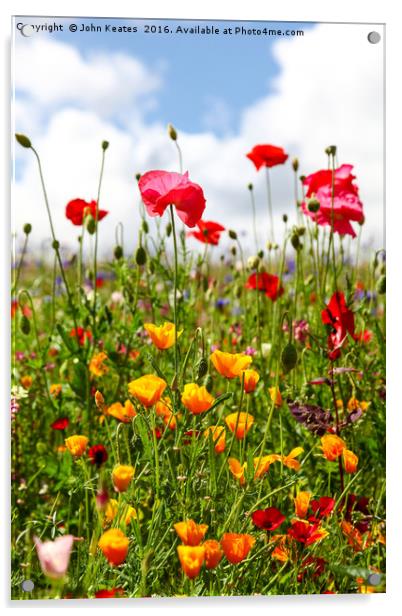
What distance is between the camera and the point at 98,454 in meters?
1.43

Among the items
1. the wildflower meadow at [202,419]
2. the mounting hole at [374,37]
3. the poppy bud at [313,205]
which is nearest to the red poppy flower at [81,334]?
the wildflower meadow at [202,419]

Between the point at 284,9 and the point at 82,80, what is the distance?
0.39m

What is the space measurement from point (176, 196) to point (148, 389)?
32 cm

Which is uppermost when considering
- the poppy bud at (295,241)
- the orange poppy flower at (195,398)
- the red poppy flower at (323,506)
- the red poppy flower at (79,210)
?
the red poppy flower at (79,210)

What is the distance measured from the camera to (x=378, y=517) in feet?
4.72

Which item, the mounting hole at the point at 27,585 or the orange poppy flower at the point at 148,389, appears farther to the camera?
the mounting hole at the point at 27,585

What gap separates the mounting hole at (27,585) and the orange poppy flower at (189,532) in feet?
1.00

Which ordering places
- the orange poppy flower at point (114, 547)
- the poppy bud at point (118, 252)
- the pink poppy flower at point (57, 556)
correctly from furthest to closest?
the poppy bud at point (118, 252) → the orange poppy flower at point (114, 547) → the pink poppy flower at point (57, 556)

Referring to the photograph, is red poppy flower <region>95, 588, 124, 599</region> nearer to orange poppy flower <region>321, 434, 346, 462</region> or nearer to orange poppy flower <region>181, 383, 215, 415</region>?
orange poppy flower <region>181, 383, 215, 415</region>

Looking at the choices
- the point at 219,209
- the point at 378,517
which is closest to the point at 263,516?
the point at 378,517

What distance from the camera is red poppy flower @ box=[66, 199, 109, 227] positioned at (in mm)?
1529

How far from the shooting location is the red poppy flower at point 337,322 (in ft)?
4.89

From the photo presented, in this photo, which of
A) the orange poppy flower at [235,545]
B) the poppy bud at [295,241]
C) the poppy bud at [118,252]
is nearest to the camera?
the orange poppy flower at [235,545]
